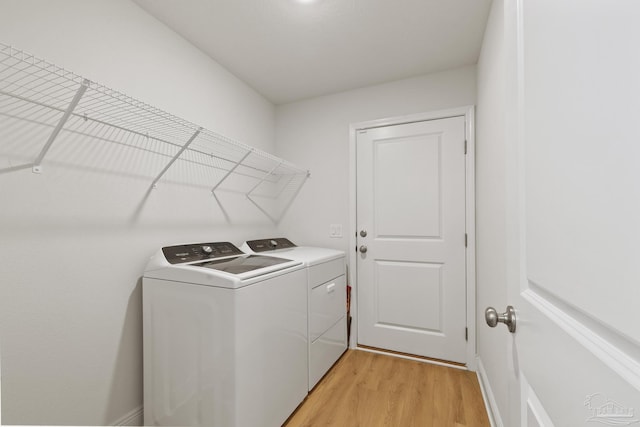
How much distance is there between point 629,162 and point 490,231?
5.10ft

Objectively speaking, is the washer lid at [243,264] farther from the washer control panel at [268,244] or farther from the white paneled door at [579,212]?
the white paneled door at [579,212]

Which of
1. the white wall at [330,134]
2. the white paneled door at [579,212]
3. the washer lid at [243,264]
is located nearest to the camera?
the white paneled door at [579,212]

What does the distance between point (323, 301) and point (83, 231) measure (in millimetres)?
1511

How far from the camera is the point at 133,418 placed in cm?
151

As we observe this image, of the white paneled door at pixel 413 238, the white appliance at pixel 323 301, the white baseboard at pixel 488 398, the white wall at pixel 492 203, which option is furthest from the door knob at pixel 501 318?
the white paneled door at pixel 413 238

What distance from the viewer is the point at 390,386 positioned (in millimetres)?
1934

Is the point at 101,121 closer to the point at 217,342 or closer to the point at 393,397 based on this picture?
the point at 217,342

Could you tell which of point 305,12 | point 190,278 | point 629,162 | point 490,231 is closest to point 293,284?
point 190,278

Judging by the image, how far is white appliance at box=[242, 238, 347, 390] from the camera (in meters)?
1.90

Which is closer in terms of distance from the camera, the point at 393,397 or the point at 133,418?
the point at 133,418

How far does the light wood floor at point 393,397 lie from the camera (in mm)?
1611

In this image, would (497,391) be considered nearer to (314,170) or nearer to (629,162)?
(629,162)

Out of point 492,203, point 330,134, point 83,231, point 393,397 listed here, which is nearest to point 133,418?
point 83,231

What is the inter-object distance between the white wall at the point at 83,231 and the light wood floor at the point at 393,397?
1.12 meters
